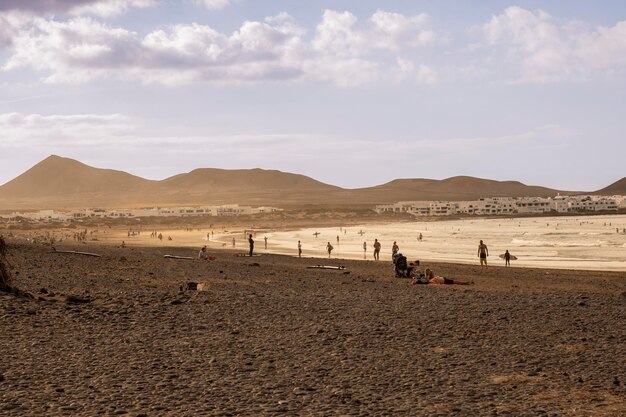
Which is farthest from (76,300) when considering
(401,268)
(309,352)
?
(401,268)

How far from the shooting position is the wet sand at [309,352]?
344 inches

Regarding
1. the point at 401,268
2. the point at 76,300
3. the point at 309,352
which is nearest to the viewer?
the point at 309,352

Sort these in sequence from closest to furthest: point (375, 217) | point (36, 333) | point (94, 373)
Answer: point (94, 373), point (36, 333), point (375, 217)

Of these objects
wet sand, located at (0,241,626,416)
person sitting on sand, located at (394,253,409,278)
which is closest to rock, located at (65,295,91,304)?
wet sand, located at (0,241,626,416)

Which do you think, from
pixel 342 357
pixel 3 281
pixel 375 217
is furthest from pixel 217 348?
pixel 375 217

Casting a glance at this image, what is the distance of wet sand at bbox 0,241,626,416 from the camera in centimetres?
875

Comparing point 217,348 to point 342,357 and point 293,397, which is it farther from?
point 293,397

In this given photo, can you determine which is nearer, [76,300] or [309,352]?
[309,352]

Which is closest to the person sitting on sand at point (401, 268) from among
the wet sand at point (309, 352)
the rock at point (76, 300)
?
the wet sand at point (309, 352)

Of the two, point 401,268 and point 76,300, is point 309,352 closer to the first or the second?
point 76,300

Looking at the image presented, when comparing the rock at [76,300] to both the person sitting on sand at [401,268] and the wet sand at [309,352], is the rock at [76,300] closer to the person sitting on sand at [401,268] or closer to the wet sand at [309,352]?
the wet sand at [309,352]

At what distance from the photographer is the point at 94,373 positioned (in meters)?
10.1

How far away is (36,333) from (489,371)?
25.7ft

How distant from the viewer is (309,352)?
1168 cm
